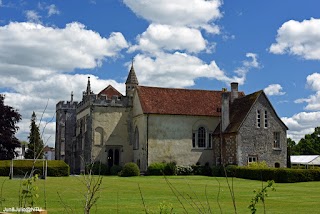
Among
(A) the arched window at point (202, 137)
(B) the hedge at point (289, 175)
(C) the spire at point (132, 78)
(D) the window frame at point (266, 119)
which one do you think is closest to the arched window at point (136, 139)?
(A) the arched window at point (202, 137)

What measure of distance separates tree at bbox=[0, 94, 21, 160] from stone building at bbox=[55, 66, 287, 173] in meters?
8.36

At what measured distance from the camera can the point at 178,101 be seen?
178ft

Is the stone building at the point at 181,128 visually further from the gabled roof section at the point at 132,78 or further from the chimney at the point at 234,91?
the gabled roof section at the point at 132,78

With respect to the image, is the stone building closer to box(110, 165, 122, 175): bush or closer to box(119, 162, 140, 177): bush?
box(110, 165, 122, 175): bush

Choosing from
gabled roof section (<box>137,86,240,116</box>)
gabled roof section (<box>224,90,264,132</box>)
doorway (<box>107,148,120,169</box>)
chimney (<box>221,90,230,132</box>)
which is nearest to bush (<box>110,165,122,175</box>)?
doorway (<box>107,148,120,169</box>)

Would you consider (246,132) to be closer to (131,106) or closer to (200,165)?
(200,165)

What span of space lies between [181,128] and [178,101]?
3442 mm

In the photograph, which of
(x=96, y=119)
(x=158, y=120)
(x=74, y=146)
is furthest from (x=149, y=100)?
(x=74, y=146)

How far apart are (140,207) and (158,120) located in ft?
116

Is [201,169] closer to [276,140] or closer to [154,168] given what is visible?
[154,168]

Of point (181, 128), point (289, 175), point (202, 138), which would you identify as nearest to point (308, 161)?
point (202, 138)

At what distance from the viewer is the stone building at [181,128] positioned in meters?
48.9

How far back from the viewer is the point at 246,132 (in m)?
48.1

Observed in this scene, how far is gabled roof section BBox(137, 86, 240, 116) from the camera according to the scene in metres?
52.4
